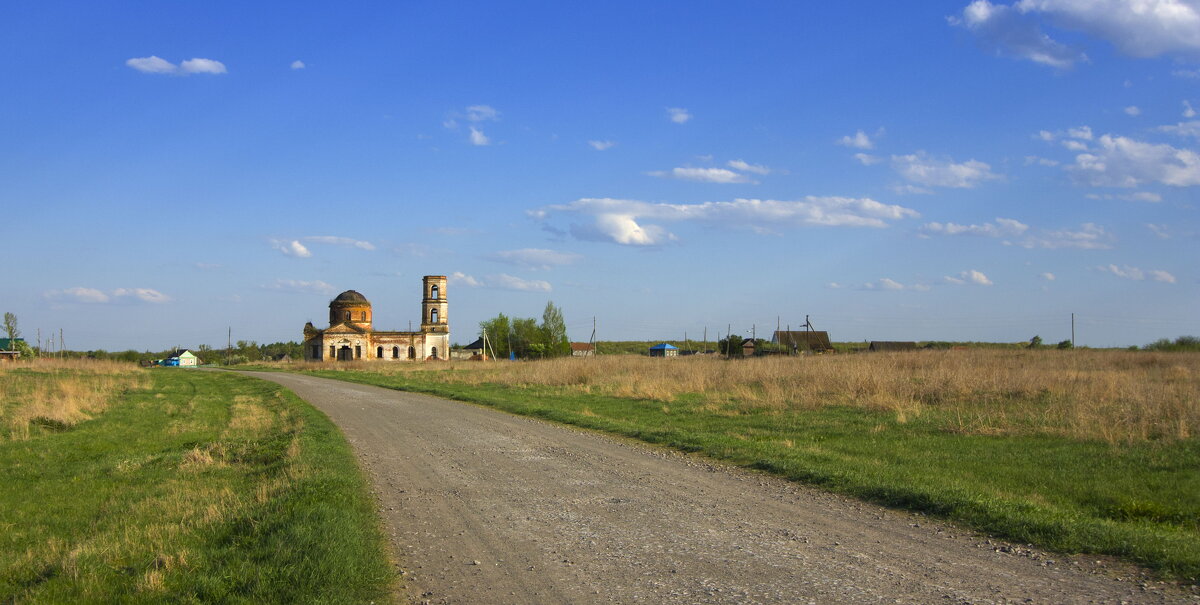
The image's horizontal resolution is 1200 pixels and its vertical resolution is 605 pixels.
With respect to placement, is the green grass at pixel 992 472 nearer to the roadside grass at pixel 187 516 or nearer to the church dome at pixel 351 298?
the roadside grass at pixel 187 516

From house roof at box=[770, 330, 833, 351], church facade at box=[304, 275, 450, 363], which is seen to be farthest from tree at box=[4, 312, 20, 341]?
house roof at box=[770, 330, 833, 351]

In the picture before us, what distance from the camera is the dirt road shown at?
6.06m

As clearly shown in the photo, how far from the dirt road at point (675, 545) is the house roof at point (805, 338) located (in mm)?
63930

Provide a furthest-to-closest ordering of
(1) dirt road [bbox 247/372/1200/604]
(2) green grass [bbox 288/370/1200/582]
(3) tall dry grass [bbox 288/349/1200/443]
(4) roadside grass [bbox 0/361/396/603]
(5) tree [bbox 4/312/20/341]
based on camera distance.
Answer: (5) tree [bbox 4/312/20/341], (3) tall dry grass [bbox 288/349/1200/443], (2) green grass [bbox 288/370/1200/582], (4) roadside grass [bbox 0/361/396/603], (1) dirt road [bbox 247/372/1200/604]

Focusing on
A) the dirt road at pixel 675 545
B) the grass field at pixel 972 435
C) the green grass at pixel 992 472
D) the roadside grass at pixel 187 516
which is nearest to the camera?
the dirt road at pixel 675 545

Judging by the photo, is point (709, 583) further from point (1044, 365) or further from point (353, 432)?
point (1044, 365)

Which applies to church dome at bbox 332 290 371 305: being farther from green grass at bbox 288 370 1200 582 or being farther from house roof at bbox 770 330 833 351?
green grass at bbox 288 370 1200 582

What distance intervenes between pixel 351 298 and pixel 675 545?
8871 centimetres

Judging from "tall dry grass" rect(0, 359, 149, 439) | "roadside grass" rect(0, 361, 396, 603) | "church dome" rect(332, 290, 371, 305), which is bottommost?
"roadside grass" rect(0, 361, 396, 603)

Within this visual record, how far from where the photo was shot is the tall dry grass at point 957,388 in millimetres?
15336

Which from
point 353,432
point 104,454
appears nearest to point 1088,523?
point 353,432

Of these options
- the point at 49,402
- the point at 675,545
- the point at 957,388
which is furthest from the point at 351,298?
the point at 675,545

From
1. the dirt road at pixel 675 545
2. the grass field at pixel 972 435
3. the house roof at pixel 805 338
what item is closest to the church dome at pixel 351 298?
the house roof at pixel 805 338

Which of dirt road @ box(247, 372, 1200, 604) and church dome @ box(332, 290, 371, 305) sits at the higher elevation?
church dome @ box(332, 290, 371, 305)
